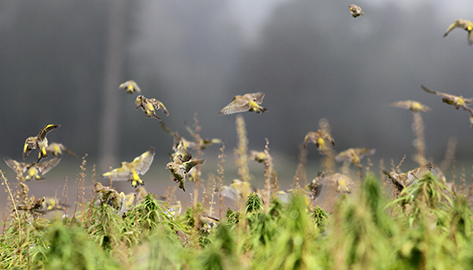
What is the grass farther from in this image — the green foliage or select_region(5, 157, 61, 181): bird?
select_region(5, 157, 61, 181): bird

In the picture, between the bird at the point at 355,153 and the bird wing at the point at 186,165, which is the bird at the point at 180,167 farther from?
the bird at the point at 355,153

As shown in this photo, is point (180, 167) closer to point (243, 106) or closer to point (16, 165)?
point (243, 106)

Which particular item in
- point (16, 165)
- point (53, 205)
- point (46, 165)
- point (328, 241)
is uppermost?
point (328, 241)

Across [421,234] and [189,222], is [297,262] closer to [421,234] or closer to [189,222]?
[421,234]

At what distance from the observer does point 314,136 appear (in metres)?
2.88

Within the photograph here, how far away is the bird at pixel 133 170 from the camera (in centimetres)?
238

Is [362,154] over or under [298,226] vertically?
under

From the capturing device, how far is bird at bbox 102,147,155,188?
7.79 feet

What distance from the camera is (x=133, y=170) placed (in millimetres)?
2449

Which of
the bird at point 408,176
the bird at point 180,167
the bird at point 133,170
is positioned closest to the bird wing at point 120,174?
the bird at point 133,170

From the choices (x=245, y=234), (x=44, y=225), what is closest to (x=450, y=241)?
(x=245, y=234)

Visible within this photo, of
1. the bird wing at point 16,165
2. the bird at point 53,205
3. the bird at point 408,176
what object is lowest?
the bird at point 53,205

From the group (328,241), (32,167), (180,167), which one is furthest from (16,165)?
(328,241)

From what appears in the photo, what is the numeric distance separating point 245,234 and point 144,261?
0.54 m
